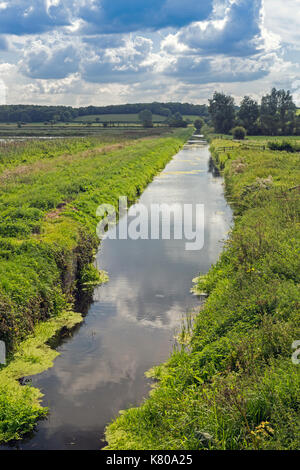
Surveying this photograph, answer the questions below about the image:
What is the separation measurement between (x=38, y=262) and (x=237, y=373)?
24.8ft

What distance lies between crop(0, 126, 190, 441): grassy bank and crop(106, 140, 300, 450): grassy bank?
2.28 meters

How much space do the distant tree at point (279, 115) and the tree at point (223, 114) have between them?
8.92 metres

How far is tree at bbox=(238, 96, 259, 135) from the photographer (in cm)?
11342

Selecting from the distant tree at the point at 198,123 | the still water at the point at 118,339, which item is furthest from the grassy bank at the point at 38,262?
the distant tree at the point at 198,123

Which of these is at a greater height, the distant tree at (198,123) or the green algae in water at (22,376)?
the distant tree at (198,123)

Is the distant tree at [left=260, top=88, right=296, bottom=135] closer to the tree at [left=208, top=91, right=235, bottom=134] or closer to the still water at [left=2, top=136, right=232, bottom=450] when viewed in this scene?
the tree at [left=208, top=91, right=235, bottom=134]

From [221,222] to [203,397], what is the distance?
17745 millimetres

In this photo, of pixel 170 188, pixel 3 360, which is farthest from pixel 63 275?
pixel 170 188

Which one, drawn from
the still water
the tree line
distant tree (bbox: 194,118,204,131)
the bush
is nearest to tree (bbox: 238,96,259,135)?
the tree line

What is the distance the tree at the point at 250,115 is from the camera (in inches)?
4465

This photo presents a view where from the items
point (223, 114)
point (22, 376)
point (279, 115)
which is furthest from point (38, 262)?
point (223, 114)

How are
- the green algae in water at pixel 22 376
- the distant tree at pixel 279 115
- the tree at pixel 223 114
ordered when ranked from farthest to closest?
the tree at pixel 223 114 → the distant tree at pixel 279 115 → the green algae in water at pixel 22 376

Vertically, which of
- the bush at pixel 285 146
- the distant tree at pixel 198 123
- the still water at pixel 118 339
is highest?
the distant tree at pixel 198 123

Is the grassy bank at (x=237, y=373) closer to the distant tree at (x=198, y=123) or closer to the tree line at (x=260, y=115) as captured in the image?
the tree line at (x=260, y=115)
